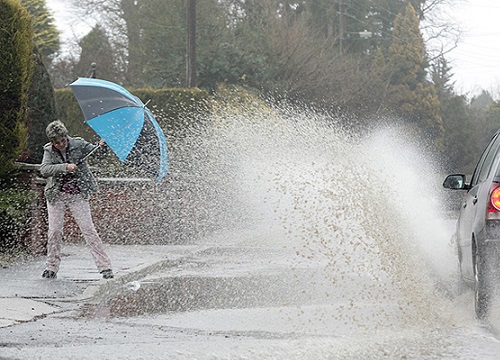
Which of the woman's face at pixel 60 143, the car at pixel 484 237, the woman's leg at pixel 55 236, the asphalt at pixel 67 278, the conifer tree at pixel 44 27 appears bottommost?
the asphalt at pixel 67 278

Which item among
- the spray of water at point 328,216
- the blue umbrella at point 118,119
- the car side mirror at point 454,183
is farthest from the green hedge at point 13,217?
the car side mirror at point 454,183

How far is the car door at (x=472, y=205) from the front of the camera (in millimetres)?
8323

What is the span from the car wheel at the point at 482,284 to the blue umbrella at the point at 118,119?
500cm

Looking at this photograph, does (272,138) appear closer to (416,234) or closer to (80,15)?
(416,234)

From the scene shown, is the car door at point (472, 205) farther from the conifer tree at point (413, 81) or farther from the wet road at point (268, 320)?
the conifer tree at point (413, 81)

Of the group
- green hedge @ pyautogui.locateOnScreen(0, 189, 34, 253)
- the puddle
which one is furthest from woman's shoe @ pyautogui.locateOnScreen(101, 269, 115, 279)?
green hedge @ pyautogui.locateOnScreen(0, 189, 34, 253)

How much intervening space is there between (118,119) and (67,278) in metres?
1.94

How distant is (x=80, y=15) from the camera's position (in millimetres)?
42375

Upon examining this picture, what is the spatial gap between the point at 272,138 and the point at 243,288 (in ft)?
29.4

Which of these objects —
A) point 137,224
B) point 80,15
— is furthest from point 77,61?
point 137,224

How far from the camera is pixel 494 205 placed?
780 cm

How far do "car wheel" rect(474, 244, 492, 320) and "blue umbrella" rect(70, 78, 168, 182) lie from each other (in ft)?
16.4

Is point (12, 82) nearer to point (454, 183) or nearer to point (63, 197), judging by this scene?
point (63, 197)

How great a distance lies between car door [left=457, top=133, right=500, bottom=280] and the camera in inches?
328
